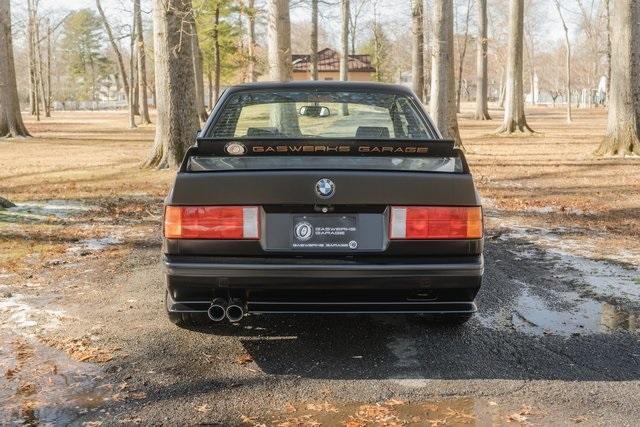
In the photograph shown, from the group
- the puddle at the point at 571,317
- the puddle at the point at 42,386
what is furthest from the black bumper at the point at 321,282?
the puddle at the point at 571,317

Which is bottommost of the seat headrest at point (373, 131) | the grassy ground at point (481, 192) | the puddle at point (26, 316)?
the puddle at point (26, 316)

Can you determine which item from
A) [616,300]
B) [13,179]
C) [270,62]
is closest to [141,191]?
[13,179]

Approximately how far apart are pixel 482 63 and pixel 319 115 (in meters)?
38.3

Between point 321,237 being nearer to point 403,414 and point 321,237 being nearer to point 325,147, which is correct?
point 325,147

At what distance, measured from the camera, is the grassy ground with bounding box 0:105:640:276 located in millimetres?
7305

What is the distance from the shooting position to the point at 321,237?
11.2 ft

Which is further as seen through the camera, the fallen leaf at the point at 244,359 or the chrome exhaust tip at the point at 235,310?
the fallen leaf at the point at 244,359

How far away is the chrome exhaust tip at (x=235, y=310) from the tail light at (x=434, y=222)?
0.85m

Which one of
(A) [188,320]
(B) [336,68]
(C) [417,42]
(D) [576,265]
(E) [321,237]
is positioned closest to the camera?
(E) [321,237]

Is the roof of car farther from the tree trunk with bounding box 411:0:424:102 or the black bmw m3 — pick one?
the tree trunk with bounding box 411:0:424:102

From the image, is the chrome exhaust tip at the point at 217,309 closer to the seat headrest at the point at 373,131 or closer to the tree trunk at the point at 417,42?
the seat headrest at the point at 373,131

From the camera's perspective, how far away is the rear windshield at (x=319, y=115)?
4.71 metres

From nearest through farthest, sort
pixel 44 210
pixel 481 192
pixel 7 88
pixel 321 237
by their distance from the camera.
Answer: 1. pixel 321 237
2. pixel 44 210
3. pixel 481 192
4. pixel 7 88

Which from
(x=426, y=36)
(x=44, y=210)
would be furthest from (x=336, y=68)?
(x=44, y=210)
